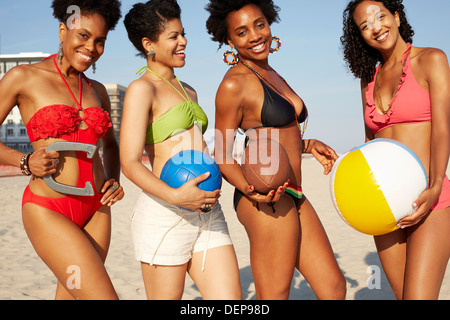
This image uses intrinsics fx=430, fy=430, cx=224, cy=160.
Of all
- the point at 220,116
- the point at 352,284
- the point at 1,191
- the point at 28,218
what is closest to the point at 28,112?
the point at 28,218

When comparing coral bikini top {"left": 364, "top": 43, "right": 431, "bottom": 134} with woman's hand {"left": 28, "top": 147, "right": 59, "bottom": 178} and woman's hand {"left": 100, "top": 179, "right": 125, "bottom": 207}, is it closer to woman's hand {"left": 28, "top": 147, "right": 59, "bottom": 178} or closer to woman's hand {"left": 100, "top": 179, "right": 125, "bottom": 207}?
woman's hand {"left": 100, "top": 179, "right": 125, "bottom": 207}

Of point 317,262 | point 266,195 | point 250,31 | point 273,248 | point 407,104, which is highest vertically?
point 250,31

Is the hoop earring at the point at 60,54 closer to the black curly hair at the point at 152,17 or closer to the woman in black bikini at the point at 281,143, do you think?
the black curly hair at the point at 152,17

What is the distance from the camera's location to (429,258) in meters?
2.88

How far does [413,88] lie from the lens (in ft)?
9.97

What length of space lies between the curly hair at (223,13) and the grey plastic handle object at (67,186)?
1299 mm

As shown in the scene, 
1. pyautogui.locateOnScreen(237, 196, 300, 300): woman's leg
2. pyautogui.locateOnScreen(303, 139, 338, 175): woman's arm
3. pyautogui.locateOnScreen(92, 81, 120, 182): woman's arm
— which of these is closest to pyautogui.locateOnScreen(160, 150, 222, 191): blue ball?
pyautogui.locateOnScreen(237, 196, 300, 300): woman's leg

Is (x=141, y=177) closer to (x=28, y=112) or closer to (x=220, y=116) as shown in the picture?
(x=220, y=116)

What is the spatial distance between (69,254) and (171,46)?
1.53 metres

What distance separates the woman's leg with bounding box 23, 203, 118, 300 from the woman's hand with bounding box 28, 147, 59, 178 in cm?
24

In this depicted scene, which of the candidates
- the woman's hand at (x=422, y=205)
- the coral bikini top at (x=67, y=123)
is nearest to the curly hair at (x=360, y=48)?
the woman's hand at (x=422, y=205)

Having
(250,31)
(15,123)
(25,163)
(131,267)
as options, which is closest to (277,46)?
(250,31)

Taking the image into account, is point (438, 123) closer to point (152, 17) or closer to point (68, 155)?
point (152, 17)

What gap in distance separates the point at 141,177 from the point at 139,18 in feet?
3.75
